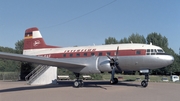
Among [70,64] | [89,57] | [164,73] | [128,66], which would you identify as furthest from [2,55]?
[164,73]

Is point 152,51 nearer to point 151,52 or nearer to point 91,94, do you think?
point 151,52

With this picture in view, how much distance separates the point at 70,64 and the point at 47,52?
6.56m

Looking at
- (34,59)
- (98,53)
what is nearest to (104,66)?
(98,53)

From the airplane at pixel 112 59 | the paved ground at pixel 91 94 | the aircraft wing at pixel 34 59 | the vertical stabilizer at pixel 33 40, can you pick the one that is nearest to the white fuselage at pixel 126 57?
the airplane at pixel 112 59

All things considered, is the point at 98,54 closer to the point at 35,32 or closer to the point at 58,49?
the point at 58,49

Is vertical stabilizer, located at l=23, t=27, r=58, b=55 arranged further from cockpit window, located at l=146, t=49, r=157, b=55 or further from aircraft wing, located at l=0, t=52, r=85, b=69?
cockpit window, located at l=146, t=49, r=157, b=55

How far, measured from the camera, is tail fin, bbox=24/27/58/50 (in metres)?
25.7

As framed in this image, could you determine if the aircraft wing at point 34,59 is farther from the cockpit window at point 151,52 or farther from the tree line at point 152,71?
the tree line at point 152,71

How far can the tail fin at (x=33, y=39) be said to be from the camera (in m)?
25.7

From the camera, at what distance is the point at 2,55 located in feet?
49.9

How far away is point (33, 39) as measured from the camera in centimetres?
2616

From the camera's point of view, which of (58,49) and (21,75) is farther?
(21,75)

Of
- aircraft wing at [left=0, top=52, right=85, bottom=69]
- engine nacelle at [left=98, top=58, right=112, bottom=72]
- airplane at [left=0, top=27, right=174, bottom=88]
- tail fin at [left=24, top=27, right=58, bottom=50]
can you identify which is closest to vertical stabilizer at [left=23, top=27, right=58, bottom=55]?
tail fin at [left=24, top=27, right=58, bottom=50]

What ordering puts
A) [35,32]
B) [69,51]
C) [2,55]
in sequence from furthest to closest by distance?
[35,32] → [69,51] → [2,55]
